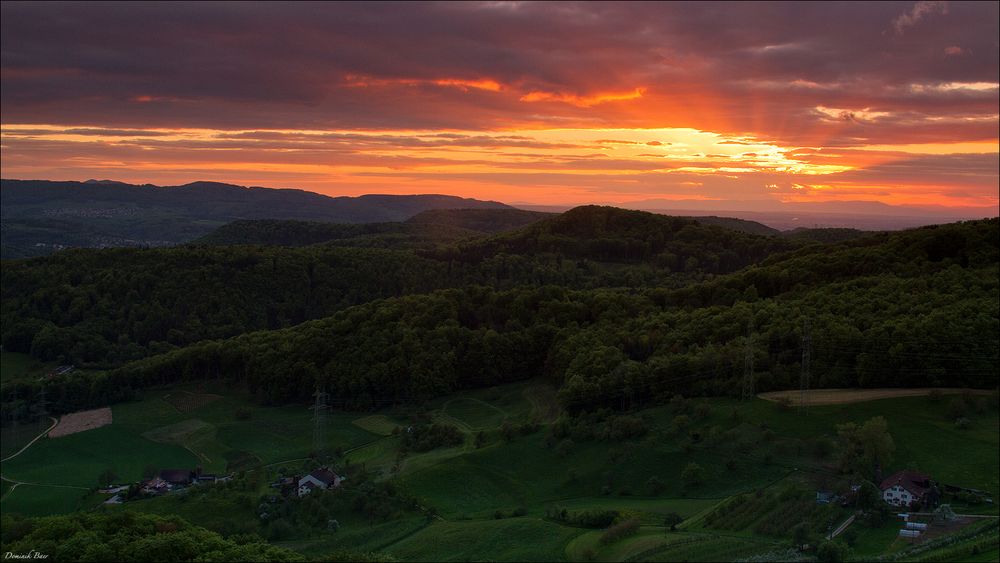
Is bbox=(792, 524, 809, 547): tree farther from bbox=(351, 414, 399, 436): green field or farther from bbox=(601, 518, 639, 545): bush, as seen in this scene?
bbox=(351, 414, 399, 436): green field

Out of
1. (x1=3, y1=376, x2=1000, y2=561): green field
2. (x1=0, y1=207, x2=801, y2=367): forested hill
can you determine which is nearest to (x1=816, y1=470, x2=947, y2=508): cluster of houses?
(x1=3, y1=376, x2=1000, y2=561): green field

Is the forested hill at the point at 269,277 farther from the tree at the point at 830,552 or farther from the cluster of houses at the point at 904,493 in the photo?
the tree at the point at 830,552

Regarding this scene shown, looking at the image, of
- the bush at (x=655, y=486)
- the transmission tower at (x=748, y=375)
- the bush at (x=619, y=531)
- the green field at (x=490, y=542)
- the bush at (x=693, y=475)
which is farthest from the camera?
the transmission tower at (x=748, y=375)

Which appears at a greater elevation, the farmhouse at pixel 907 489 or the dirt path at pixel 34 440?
the farmhouse at pixel 907 489

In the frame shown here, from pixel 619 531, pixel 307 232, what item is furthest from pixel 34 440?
pixel 307 232

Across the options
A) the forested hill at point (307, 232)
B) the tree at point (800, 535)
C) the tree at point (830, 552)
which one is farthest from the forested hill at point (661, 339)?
the forested hill at point (307, 232)

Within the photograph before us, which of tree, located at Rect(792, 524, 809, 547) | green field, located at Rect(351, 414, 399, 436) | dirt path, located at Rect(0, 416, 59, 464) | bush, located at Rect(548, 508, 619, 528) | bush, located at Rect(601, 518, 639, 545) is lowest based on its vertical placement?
dirt path, located at Rect(0, 416, 59, 464)

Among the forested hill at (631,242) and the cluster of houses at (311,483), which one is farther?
the forested hill at (631,242)
